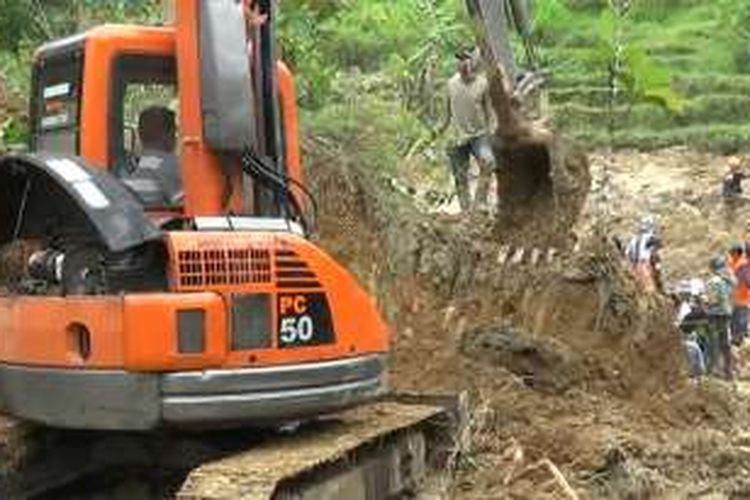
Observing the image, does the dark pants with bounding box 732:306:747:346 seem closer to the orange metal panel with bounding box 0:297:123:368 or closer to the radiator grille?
the radiator grille

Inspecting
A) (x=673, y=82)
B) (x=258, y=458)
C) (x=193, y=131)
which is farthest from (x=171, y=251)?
(x=673, y=82)

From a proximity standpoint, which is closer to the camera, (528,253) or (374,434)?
(374,434)

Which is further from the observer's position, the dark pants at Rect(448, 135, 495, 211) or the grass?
the grass

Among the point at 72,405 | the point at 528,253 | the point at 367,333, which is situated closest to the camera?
the point at 72,405

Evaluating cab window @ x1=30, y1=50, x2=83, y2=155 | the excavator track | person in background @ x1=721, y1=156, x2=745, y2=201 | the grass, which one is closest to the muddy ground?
the excavator track

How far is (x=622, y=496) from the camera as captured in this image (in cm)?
855

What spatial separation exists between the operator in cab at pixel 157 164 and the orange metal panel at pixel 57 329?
64cm

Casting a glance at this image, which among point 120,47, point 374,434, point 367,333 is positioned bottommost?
point 374,434

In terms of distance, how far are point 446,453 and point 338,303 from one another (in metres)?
1.76

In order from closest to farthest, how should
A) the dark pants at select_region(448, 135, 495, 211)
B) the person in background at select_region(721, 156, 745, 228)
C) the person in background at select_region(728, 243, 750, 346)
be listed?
the dark pants at select_region(448, 135, 495, 211)
the person in background at select_region(728, 243, 750, 346)
the person in background at select_region(721, 156, 745, 228)

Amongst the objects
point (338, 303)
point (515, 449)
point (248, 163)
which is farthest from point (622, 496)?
point (248, 163)

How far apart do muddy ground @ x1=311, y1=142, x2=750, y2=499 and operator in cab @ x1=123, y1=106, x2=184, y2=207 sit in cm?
242

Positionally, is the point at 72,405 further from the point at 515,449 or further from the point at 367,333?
the point at 515,449

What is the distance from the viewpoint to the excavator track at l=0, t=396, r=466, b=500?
6.75 meters
